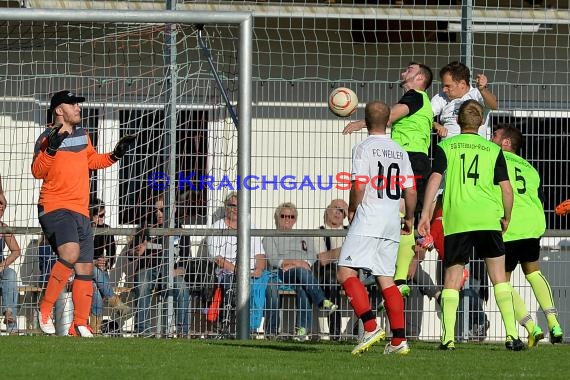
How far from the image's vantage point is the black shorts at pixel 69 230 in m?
11.9

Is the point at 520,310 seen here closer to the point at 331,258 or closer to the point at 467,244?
the point at 467,244

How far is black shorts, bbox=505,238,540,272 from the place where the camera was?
12148 mm

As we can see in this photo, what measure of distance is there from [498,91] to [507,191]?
4180mm

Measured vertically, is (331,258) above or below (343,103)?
below

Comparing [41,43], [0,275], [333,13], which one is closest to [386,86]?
[333,13]

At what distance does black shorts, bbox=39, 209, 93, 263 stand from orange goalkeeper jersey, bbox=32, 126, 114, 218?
0.18 feet

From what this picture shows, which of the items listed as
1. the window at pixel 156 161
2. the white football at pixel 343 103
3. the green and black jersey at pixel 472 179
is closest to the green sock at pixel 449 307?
the green and black jersey at pixel 472 179

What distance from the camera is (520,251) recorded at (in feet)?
40.0

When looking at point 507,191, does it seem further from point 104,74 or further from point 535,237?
point 104,74

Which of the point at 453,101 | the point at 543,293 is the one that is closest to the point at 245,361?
the point at 543,293

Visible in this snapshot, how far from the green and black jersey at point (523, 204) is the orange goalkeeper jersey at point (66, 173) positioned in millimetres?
3595

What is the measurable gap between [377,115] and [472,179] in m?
1.23

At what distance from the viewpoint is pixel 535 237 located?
39.9ft

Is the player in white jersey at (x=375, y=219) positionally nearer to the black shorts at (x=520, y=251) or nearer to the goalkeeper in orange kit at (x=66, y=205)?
the black shorts at (x=520, y=251)
